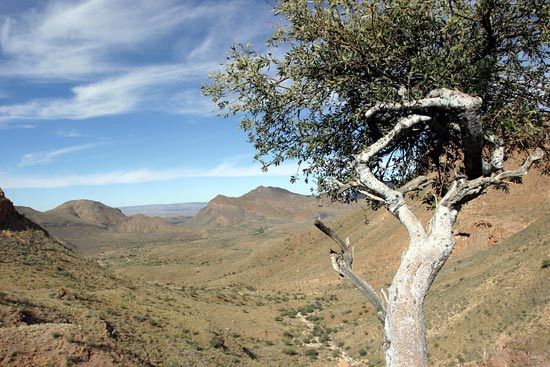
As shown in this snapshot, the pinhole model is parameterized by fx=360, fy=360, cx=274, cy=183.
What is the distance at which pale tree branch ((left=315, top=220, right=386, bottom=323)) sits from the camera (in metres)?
4.69

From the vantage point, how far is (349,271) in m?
4.94

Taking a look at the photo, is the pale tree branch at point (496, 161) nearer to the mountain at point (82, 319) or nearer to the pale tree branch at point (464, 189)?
the pale tree branch at point (464, 189)

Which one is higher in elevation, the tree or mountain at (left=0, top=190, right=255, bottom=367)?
the tree

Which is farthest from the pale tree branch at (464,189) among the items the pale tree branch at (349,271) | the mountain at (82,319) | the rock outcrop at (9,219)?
the rock outcrop at (9,219)

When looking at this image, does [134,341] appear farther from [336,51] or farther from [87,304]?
[336,51]

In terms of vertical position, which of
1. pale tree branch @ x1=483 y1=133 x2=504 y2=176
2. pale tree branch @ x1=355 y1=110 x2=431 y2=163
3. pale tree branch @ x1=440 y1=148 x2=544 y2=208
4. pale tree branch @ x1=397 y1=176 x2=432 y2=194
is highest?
pale tree branch @ x1=355 y1=110 x2=431 y2=163

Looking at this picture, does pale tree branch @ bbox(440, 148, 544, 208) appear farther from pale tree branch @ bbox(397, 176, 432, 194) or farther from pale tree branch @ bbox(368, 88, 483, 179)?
pale tree branch @ bbox(397, 176, 432, 194)

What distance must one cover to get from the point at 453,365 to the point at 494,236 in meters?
21.7

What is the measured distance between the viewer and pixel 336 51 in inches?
240

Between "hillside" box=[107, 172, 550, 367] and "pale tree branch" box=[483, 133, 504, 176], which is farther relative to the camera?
"hillside" box=[107, 172, 550, 367]

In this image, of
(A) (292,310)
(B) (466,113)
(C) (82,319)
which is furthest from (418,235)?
(A) (292,310)

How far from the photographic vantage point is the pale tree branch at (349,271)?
185 inches

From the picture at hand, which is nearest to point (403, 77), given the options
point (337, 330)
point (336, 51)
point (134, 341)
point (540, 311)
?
point (336, 51)

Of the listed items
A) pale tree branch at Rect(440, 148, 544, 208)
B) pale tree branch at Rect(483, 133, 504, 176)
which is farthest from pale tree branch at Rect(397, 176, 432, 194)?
pale tree branch at Rect(483, 133, 504, 176)
